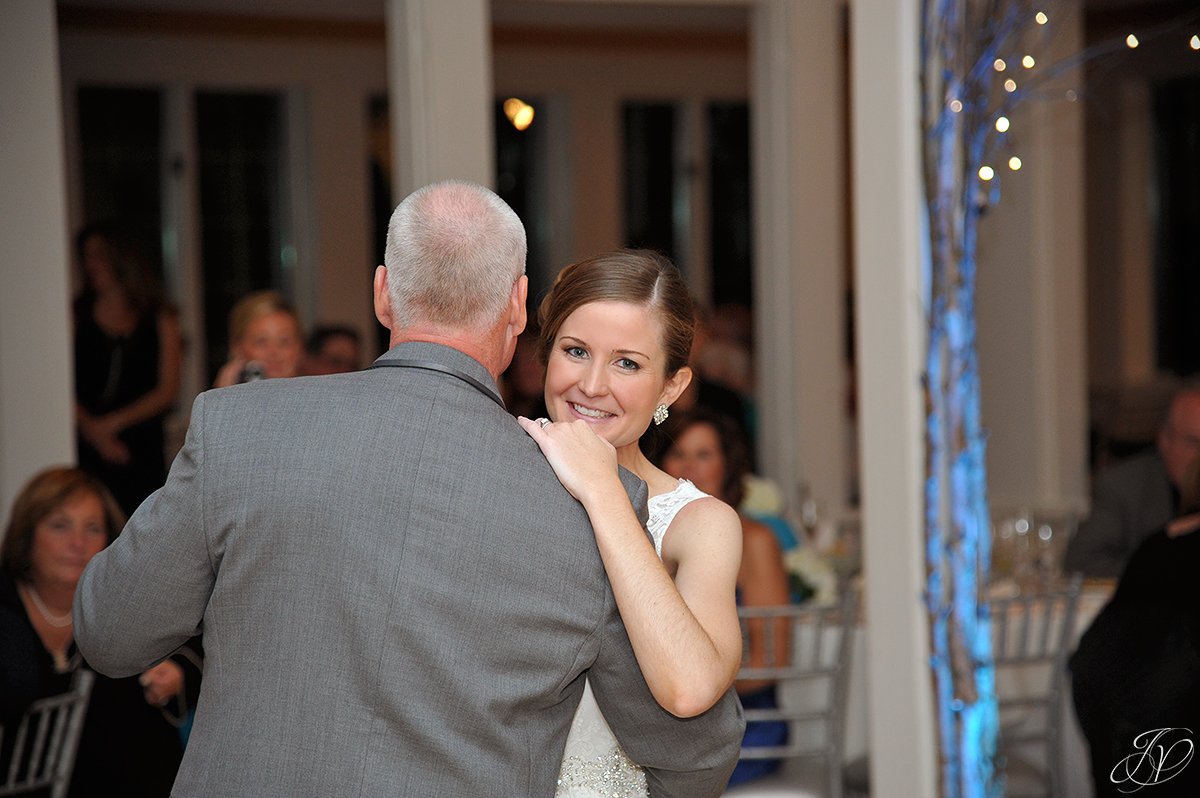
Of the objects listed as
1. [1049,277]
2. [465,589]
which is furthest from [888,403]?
[1049,277]

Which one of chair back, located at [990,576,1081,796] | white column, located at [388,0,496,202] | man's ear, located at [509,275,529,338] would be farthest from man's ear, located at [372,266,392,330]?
white column, located at [388,0,496,202]

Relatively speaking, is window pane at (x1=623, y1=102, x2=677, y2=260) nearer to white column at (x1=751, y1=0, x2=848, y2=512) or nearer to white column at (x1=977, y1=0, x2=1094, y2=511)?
white column at (x1=751, y1=0, x2=848, y2=512)

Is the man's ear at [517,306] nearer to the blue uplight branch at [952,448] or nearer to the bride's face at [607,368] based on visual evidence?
the bride's face at [607,368]

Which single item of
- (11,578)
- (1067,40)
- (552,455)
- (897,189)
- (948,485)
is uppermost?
(1067,40)

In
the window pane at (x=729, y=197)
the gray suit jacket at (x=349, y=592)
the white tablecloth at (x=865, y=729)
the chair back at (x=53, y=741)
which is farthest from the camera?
the window pane at (x=729, y=197)

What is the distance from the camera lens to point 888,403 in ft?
10.2

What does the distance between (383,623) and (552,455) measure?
1.00 ft

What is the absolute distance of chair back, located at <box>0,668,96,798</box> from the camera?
11.3ft

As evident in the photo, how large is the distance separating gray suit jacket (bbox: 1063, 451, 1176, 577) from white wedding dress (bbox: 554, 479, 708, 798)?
3111 mm

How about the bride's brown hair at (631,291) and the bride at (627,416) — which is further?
the bride's brown hair at (631,291)

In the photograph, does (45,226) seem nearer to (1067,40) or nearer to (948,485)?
(948,485)

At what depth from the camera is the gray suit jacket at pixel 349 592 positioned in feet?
5.48

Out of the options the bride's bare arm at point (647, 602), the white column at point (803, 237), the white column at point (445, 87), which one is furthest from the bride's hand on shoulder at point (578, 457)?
the white column at point (803, 237)

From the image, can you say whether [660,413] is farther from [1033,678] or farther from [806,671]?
[1033,678]
